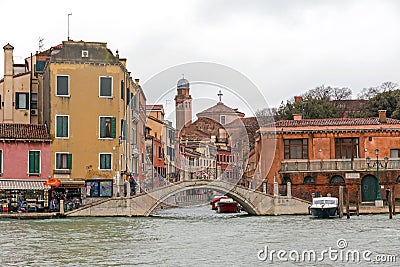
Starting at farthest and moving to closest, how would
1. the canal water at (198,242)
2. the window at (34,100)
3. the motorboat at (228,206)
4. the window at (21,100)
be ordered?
the motorboat at (228,206), the window at (34,100), the window at (21,100), the canal water at (198,242)

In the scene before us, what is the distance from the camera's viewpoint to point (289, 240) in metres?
27.5

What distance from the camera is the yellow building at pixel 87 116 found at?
4162cm

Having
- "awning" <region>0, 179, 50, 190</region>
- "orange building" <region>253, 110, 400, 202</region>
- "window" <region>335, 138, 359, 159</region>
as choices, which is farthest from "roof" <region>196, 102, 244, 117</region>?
"awning" <region>0, 179, 50, 190</region>

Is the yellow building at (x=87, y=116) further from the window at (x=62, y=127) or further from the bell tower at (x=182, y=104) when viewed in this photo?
the bell tower at (x=182, y=104)

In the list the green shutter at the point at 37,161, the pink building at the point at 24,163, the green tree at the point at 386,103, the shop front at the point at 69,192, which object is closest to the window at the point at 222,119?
the shop front at the point at 69,192

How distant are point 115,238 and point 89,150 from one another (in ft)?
44.2

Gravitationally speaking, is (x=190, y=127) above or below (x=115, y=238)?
above

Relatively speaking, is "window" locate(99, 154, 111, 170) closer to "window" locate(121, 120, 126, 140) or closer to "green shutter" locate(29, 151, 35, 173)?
"window" locate(121, 120, 126, 140)

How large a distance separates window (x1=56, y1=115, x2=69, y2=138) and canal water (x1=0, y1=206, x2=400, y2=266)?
544cm

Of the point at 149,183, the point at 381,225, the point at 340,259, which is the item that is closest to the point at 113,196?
the point at 149,183

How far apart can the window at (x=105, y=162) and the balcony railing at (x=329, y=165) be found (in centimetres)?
1041

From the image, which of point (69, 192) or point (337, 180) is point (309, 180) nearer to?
point (337, 180)

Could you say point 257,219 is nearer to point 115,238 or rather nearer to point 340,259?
point 115,238

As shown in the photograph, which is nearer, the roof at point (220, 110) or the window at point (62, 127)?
the window at point (62, 127)
